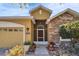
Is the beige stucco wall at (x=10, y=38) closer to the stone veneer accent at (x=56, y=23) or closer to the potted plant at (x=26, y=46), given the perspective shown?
the potted plant at (x=26, y=46)

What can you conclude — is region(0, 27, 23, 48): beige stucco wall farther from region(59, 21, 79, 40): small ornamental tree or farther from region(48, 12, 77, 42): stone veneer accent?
region(59, 21, 79, 40): small ornamental tree

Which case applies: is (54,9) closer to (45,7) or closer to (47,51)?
(45,7)

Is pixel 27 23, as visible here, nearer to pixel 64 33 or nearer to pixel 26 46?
pixel 26 46

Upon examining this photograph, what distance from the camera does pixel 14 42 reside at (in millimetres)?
2453

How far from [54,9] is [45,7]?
0.48 feet

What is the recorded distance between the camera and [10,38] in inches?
96.3

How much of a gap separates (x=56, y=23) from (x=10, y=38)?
0.75 m

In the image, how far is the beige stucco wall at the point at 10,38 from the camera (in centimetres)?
243

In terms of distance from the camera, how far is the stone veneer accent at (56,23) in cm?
240

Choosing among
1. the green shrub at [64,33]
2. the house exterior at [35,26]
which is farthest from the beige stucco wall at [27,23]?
the green shrub at [64,33]

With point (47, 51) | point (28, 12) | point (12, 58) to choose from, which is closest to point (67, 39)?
point (47, 51)

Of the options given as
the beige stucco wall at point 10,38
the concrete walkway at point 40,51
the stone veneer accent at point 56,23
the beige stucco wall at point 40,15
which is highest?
the beige stucco wall at point 40,15

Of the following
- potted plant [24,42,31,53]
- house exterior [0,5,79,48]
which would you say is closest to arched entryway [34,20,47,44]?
house exterior [0,5,79,48]

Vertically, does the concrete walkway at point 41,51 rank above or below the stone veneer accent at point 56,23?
below
